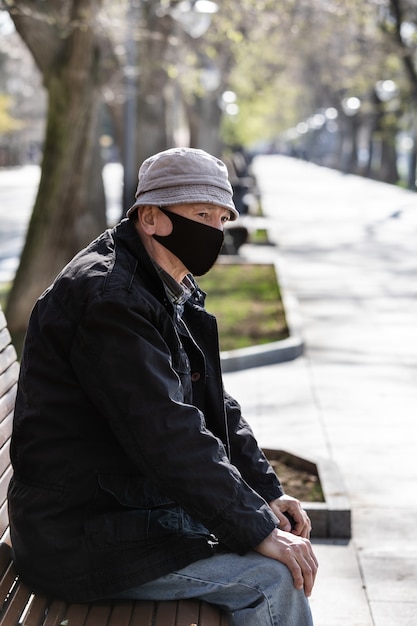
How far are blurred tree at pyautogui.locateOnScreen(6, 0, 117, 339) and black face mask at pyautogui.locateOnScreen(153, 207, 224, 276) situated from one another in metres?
7.73

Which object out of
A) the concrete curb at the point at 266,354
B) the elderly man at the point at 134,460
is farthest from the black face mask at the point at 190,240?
the concrete curb at the point at 266,354

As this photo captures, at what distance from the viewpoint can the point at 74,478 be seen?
8.91 feet

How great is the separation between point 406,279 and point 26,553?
13.2m

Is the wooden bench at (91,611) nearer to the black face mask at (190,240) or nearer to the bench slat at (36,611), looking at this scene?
the bench slat at (36,611)

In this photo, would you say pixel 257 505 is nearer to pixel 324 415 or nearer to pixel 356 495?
pixel 356 495

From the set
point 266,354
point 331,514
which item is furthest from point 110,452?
point 266,354

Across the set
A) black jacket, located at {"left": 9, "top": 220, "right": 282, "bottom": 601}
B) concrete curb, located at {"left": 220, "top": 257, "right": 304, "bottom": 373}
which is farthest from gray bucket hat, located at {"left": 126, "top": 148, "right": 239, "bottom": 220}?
concrete curb, located at {"left": 220, "top": 257, "right": 304, "bottom": 373}

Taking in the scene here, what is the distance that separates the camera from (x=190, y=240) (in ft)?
9.52

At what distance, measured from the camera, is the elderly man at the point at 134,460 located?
106 inches

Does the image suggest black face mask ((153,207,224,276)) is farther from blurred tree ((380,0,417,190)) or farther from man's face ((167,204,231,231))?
blurred tree ((380,0,417,190))

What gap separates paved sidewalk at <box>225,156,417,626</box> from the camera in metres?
4.54

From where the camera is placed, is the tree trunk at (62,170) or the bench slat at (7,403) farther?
the tree trunk at (62,170)

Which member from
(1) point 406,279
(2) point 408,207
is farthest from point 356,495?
(2) point 408,207

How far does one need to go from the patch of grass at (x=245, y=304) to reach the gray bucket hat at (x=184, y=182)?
23.0 feet
